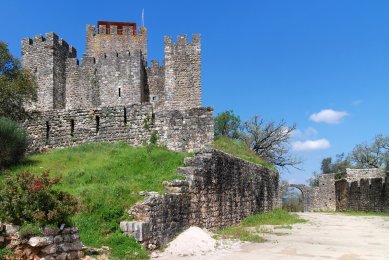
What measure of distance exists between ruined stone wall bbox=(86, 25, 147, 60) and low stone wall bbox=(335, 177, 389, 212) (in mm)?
21045

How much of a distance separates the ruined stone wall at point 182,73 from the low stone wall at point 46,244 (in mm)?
23029

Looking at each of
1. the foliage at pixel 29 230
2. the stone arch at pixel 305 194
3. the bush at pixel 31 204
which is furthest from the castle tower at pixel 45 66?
the stone arch at pixel 305 194

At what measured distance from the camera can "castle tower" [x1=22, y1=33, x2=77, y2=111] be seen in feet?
101

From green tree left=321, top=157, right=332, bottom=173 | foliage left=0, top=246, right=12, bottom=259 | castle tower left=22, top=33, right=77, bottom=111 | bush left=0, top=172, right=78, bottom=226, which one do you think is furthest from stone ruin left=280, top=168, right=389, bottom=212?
green tree left=321, top=157, right=332, bottom=173

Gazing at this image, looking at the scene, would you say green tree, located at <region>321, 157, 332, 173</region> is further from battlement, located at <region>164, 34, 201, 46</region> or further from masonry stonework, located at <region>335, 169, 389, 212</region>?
battlement, located at <region>164, 34, 201, 46</region>

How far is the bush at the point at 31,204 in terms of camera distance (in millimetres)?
7730

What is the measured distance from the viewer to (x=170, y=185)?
11.6m

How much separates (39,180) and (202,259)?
381 centimetres

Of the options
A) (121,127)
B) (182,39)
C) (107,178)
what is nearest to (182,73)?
(182,39)

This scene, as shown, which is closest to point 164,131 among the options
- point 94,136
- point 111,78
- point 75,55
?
point 94,136

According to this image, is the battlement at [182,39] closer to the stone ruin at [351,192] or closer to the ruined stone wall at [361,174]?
the stone ruin at [351,192]

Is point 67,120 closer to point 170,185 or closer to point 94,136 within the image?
point 94,136

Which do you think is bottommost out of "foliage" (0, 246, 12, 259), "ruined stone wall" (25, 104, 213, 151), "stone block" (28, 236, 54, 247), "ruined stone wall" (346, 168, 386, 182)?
"foliage" (0, 246, 12, 259)

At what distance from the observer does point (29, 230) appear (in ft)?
24.8
